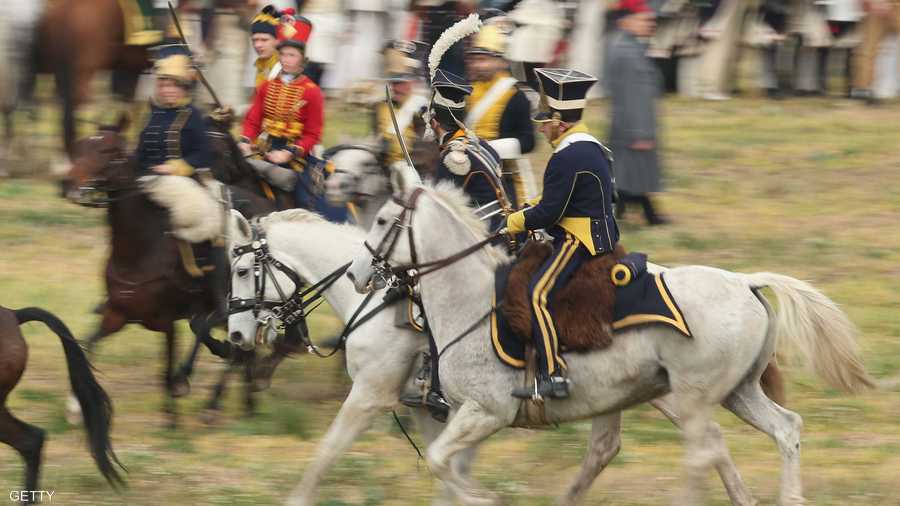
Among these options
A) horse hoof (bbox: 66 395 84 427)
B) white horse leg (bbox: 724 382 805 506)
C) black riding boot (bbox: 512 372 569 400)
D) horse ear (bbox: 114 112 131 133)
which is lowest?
horse hoof (bbox: 66 395 84 427)

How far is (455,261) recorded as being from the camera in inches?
307

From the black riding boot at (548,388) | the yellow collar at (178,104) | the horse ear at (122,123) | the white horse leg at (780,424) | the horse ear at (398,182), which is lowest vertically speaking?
the white horse leg at (780,424)

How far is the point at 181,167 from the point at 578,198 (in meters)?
3.42

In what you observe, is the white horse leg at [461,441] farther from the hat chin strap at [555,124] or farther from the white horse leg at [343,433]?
the hat chin strap at [555,124]

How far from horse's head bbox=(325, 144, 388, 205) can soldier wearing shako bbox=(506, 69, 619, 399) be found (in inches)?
85.3

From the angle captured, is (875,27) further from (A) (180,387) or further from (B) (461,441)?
(B) (461,441)

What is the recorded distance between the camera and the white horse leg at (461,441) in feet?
25.0

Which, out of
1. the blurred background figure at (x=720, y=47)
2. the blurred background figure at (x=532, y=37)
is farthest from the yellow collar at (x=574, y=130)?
the blurred background figure at (x=720, y=47)

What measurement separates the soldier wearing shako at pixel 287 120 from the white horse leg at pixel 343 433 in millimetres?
2906

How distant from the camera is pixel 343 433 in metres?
8.09

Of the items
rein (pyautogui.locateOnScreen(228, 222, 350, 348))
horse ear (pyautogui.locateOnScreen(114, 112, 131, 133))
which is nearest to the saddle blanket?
rein (pyautogui.locateOnScreen(228, 222, 350, 348))

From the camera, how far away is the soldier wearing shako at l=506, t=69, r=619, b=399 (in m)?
7.54

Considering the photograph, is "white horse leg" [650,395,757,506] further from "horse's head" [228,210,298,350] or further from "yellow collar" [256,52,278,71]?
"yellow collar" [256,52,278,71]

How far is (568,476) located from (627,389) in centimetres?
147
